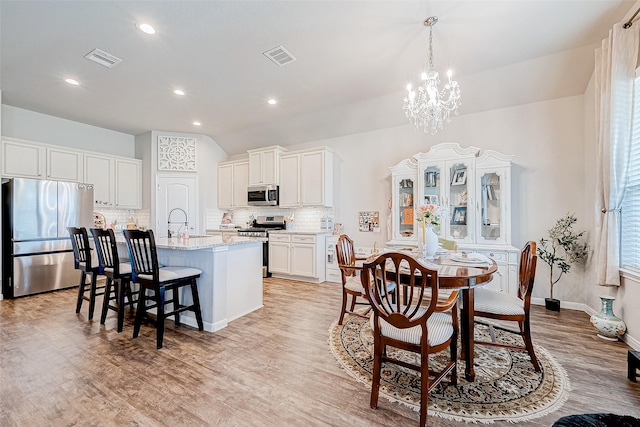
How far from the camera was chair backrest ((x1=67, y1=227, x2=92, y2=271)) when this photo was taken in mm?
3260

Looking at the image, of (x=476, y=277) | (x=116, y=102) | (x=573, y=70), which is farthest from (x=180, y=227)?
(x=573, y=70)

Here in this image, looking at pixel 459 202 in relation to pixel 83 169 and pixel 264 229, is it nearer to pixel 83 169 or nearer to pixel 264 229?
pixel 264 229

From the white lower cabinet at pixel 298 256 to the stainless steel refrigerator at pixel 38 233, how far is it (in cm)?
339

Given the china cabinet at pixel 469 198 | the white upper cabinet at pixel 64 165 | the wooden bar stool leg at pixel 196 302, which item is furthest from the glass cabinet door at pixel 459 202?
the white upper cabinet at pixel 64 165

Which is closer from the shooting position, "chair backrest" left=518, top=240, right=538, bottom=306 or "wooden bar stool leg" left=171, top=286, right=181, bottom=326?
"chair backrest" left=518, top=240, right=538, bottom=306

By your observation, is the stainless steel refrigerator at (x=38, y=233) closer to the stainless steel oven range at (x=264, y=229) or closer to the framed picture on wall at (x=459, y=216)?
A: the stainless steel oven range at (x=264, y=229)

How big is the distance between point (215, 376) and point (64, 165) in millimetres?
5264

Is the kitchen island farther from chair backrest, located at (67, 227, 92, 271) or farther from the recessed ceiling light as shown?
the recessed ceiling light

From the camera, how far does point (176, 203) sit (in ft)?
20.6

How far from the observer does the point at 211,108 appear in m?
4.91

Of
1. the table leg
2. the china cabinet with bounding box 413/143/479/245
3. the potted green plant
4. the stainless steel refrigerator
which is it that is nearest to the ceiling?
the china cabinet with bounding box 413/143/479/245

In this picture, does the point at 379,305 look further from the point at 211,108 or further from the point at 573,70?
the point at 211,108

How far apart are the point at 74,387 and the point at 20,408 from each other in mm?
265

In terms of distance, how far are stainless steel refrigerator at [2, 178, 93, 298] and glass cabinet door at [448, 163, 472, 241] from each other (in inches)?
245
